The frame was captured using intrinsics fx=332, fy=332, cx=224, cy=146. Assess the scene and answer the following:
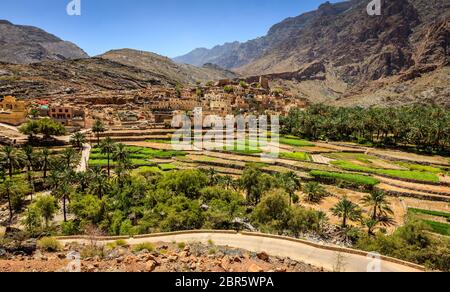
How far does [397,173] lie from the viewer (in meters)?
50.3

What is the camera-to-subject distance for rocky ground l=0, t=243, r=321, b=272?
49.5 feet

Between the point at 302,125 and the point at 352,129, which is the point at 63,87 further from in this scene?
the point at 352,129

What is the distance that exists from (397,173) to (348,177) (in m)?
8.37

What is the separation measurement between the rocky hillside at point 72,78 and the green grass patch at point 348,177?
94281 millimetres

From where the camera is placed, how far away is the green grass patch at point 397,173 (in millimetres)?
47656

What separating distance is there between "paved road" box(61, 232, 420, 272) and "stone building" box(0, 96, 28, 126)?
195 feet

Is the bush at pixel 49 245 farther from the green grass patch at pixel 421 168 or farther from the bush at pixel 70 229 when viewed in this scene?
the green grass patch at pixel 421 168

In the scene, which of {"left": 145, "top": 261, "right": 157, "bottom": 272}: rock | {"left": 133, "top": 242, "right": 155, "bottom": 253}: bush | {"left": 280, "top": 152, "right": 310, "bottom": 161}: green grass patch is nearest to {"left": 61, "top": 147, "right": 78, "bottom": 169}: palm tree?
{"left": 133, "top": 242, "right": 155, "bottom": 253}: bush

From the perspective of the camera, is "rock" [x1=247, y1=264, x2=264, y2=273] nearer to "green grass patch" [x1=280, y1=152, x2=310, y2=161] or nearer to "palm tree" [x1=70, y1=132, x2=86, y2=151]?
"green grass patch" [x1=280, y1=152, x2=310, y2=161]

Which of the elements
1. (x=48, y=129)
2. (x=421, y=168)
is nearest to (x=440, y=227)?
(x=421, y=168)

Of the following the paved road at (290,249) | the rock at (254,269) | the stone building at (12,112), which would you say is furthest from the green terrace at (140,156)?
the rock at (254,269)

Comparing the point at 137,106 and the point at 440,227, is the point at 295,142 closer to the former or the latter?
the point at 440,227
